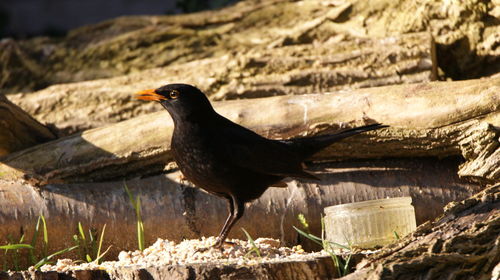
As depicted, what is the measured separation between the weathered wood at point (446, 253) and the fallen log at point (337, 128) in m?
1.18

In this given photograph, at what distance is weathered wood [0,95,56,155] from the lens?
420cm

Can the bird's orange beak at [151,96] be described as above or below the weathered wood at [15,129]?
above

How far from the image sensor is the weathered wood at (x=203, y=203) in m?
3.91

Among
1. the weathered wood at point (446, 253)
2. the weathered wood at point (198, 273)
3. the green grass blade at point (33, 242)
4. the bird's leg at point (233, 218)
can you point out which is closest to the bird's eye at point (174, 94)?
the bird's leg at point (233, 218)

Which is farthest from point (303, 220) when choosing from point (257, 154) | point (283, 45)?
point (283, 45)

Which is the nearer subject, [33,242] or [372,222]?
[372,222]

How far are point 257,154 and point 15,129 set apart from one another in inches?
77.7

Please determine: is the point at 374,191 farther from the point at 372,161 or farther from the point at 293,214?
the point at 293,214

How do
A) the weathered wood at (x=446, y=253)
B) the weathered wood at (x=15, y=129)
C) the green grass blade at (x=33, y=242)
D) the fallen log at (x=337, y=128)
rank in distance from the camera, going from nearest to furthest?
the weathered wood at (x=446, y=253) < the green grass blade at (x=33, y=242) < the fallen log at (x=337, y=128) < the weathered wood at (x=15, y=129)

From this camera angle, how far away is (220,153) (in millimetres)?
3006

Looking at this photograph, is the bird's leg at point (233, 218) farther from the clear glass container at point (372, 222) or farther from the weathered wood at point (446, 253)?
the weathered wood at point (446, 253)

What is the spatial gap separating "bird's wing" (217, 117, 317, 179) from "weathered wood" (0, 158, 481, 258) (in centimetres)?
77

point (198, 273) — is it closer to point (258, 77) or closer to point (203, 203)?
point (203, 203)

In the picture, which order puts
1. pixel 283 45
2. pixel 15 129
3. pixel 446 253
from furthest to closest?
pixel 283 45 → pixel 15 129 → pixel 446 253
